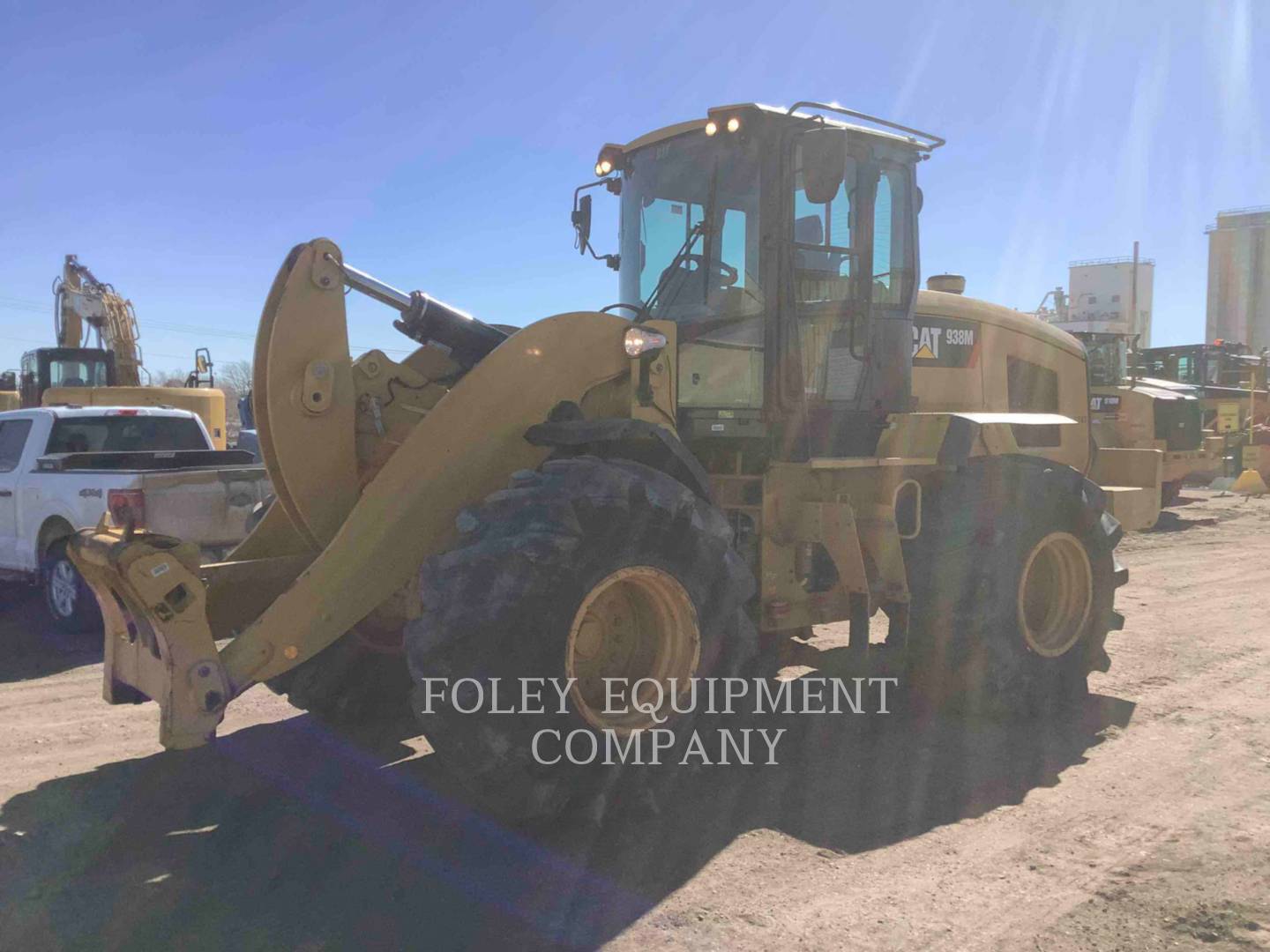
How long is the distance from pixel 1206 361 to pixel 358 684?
22504 mm

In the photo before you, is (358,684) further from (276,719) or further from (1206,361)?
(1206,361)

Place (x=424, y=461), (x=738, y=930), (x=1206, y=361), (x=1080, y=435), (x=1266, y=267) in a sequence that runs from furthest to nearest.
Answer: (x=1266, y=267), (x=1206, y=361), (x=1080, y=435), (x=424, y=461), (x=738, y=930)

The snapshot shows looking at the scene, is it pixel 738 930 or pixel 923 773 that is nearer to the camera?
pixel 738 930

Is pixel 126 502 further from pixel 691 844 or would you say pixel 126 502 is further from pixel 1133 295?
pixel 1133 295

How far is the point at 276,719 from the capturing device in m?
5.73

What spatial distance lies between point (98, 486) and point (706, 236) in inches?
210

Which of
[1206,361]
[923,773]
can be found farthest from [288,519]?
[1206,361]

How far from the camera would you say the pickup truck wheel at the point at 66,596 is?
8055mm

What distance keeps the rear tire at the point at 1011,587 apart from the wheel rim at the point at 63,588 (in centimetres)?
648

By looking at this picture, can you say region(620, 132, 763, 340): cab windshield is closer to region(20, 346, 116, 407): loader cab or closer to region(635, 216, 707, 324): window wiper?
region(635, 216, 707, 324): window wiper

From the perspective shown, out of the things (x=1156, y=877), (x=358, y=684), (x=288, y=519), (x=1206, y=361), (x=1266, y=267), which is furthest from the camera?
(x=1266, y=267)

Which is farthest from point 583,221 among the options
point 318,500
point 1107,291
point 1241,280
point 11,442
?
point 1241,280

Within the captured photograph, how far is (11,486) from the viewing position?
354 inches

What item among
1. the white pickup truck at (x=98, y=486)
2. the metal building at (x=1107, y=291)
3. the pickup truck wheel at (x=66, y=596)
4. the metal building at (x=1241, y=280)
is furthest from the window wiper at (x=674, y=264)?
the metal building at (x=1241, y=280)
